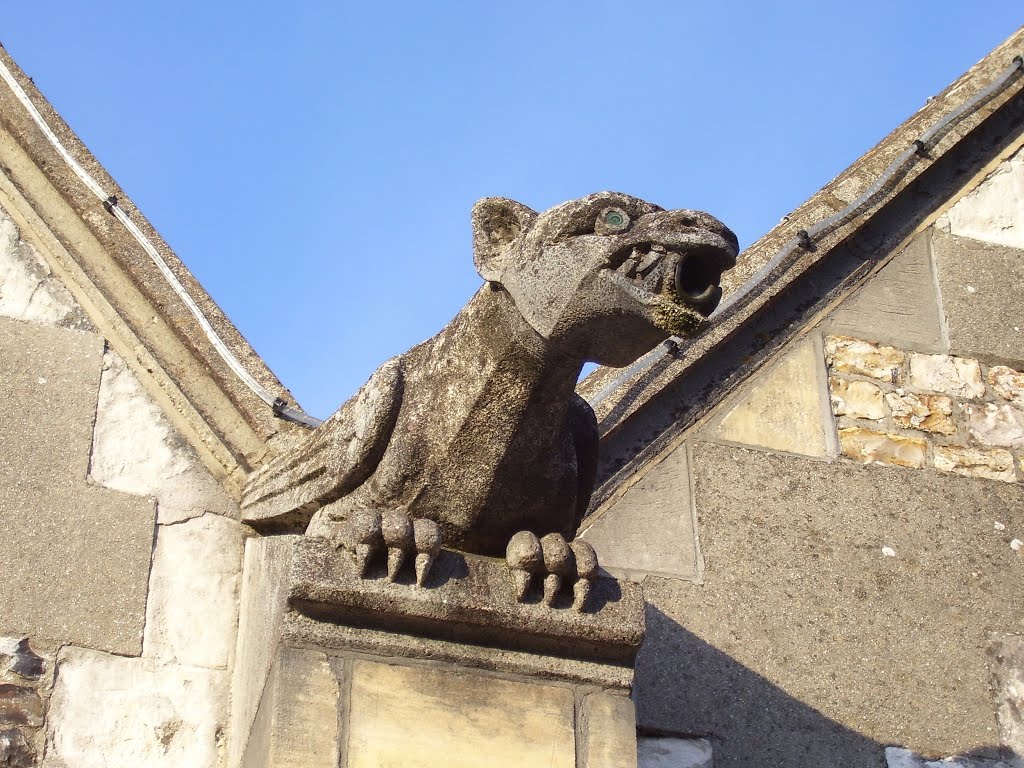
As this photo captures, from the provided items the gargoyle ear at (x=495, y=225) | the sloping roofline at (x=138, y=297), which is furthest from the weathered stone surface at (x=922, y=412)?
the gargoyle ear at (x=495, y=225)

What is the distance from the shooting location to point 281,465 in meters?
3.91

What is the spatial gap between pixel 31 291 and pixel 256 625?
1.29 meters

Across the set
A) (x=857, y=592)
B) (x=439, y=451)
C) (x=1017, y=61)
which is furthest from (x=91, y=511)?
(x=1017, y=61)

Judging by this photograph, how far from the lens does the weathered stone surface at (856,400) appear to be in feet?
16.9

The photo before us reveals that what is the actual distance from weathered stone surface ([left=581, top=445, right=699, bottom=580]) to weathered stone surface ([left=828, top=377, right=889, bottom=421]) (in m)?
0.65

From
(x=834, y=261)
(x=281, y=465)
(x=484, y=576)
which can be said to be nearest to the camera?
(x=484, y=576)

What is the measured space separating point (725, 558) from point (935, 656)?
0.69m

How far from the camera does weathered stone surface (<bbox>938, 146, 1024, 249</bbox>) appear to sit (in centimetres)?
564

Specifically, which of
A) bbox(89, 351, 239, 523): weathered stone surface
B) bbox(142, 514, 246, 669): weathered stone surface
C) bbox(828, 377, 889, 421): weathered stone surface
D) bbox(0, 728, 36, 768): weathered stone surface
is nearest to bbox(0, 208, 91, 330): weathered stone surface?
bbox(89, 351, 239, 523): weathered stone surface

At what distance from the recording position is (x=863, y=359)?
5.27 meters

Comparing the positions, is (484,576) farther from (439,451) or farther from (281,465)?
(281,465)

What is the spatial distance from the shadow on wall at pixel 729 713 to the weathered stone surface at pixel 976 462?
105 cm

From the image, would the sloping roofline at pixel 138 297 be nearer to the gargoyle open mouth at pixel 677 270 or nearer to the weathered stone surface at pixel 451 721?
the weathered stone surface at pixel 451 721

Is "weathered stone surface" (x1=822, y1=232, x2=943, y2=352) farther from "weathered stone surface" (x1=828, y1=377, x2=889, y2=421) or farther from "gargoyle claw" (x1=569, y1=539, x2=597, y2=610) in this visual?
"gargoyle claw" (x1=569, y1=539, x2=597, y2=610)
